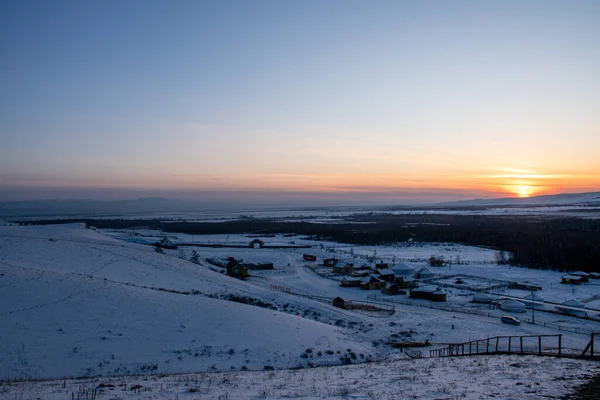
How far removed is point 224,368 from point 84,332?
6.78 metres

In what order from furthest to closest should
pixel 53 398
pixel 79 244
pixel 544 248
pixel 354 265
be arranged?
pixel 544 248
pixel 354 265
pixel 79 244
pixel 53 398

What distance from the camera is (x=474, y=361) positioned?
14.6 meters

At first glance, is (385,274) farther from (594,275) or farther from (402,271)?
(594,275)

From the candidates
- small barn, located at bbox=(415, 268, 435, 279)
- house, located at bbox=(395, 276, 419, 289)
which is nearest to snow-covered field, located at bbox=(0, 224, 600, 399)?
house, located at bbox=(395, 276, 419, 289)

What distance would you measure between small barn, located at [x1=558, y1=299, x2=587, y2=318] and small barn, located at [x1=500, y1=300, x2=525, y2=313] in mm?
3161

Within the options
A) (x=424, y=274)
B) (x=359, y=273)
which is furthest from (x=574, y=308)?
(x=359, y=273)

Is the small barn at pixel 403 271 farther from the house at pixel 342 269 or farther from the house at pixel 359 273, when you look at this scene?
the house at pixel 342 269

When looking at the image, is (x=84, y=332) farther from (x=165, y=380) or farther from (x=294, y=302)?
(x=294, y=302)

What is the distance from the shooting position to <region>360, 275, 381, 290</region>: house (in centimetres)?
4610

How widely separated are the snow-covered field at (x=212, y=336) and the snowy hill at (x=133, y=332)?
62 millimetres

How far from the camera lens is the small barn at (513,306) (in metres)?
34.3

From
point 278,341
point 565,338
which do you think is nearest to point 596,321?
point 565,338

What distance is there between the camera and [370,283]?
46438 mm

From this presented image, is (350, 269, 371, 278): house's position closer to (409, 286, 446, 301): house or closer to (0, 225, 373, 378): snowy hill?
(409, 286, 446, 301): house
